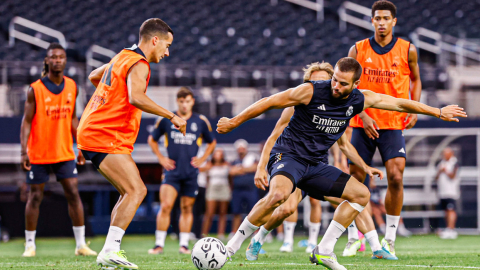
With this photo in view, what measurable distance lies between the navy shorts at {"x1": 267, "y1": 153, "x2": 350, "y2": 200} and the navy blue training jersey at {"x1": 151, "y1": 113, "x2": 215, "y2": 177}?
12.1 ft

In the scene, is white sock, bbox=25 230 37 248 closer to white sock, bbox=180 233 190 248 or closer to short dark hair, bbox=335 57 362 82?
white sock, bbox=180 233 190 248

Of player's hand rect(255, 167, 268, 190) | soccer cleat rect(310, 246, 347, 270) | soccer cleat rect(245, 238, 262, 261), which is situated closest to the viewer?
soccer cleat rect(310, 246, 347, 270)

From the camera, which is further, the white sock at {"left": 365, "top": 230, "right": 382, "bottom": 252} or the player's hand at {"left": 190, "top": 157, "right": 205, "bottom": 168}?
the player's hand at {"left": 190, "top": 157, "right": 205, "bottom": 168}

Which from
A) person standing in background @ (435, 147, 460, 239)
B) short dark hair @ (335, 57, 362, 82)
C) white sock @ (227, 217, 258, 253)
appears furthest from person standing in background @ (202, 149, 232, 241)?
short dark hair @ (335, 57, 362, 82)

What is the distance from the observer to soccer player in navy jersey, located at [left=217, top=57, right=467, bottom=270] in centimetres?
561

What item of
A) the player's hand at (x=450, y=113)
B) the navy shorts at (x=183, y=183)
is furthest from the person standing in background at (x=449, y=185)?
the player's hand at (x=450, y=113)

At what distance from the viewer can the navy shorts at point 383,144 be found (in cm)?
707

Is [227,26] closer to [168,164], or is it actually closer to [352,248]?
[168,164]

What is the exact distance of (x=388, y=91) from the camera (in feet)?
23.7

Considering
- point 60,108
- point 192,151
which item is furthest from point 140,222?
point 60,108

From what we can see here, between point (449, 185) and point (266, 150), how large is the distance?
10057mm

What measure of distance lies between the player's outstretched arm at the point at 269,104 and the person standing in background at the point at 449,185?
32.8ft

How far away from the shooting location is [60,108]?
331 inches

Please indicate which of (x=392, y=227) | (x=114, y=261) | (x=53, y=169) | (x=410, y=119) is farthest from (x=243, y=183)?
(x=114, y=261)
